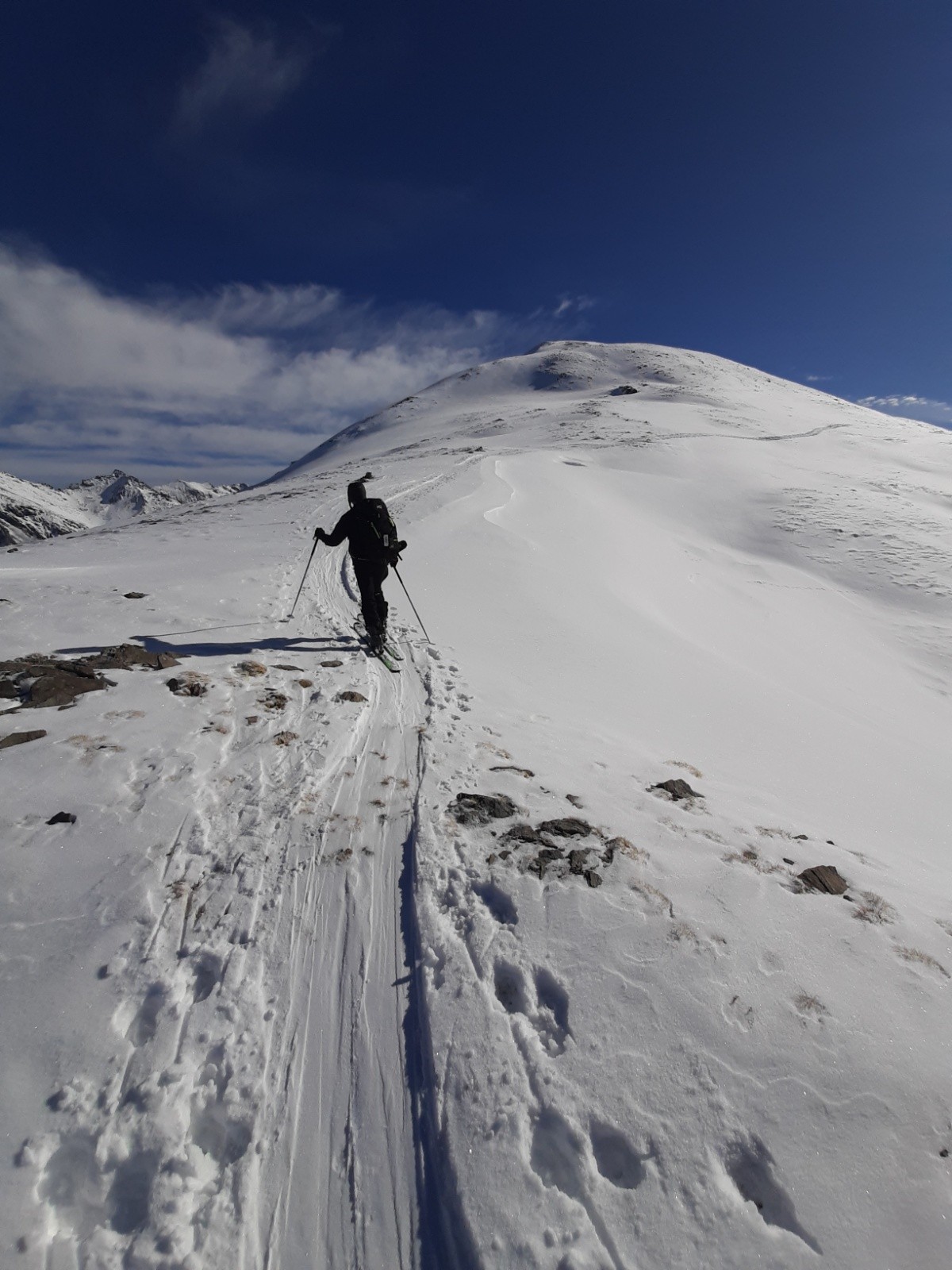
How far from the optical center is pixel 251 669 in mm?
6898

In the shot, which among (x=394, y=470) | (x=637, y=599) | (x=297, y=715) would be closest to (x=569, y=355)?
(x=394, y=470)

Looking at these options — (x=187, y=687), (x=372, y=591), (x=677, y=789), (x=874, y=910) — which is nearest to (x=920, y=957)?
(x=874, y=910)

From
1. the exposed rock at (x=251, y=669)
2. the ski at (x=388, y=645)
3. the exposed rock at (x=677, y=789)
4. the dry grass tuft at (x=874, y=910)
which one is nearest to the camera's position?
the dry grass tuft at (x=874, y=910)

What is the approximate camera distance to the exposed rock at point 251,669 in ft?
22.2

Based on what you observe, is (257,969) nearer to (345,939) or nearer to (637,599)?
(345,939)

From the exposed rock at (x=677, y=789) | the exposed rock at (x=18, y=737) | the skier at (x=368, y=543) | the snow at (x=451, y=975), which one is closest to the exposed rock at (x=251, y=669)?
the snow at (x=451, y=975)

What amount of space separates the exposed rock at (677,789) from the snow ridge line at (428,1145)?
2.74 meters

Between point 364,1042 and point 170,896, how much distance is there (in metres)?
1.52

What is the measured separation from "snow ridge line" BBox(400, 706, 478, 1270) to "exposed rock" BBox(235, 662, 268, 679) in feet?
13.7

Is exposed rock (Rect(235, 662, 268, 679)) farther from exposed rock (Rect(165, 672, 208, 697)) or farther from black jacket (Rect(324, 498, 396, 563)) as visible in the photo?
black jacket (Rect(324, 498, 396, 563))

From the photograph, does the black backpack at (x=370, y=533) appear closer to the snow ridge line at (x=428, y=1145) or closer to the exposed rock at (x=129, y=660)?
the exposed rock at (x=129, y=660)

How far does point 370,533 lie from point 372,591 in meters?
0.89

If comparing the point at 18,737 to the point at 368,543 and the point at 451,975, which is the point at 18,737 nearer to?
the point at 451,975

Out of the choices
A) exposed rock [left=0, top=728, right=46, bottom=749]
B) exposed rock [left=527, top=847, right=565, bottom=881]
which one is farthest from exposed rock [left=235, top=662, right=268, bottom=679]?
exposed rock [left=527, top=847, right=565, bottom=881]
